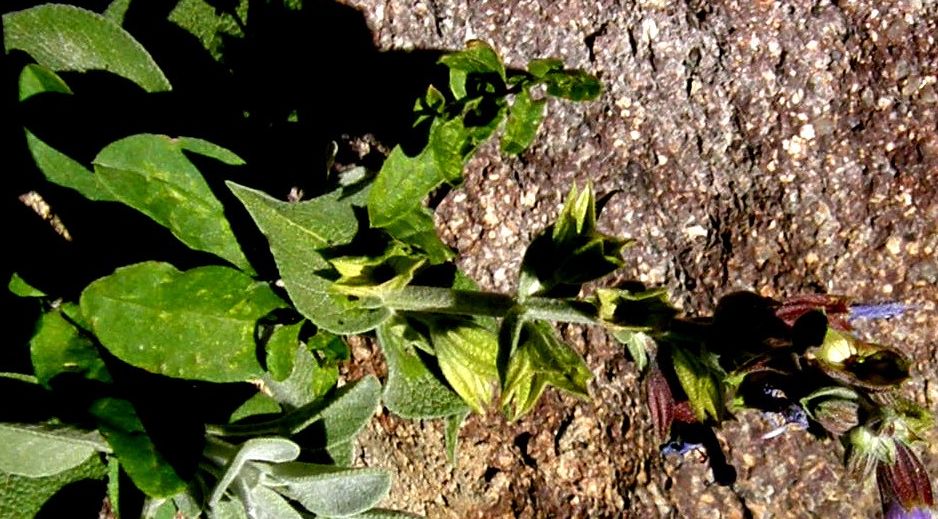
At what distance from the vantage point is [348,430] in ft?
7.57

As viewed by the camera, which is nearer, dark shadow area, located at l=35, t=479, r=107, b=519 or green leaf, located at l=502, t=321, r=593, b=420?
green leaf, located at l=502, t=321, r=593, b=420

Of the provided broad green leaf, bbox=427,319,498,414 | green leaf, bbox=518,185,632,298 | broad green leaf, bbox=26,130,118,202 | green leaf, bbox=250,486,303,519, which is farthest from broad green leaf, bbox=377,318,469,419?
broad green leaf, bbox=26,130,118,202

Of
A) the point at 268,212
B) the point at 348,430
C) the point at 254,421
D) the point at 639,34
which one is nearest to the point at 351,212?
the point at 268,212

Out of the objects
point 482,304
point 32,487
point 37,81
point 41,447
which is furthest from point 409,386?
point 37,81

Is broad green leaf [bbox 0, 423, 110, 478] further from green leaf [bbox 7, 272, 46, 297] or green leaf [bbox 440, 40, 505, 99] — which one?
green leaf [bbox 440, 40, 505, 99]

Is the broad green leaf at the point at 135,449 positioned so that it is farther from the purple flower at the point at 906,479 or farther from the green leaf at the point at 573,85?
the purple flower at the point at 906,479

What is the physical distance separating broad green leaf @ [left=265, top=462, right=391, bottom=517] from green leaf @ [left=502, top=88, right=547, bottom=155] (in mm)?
695

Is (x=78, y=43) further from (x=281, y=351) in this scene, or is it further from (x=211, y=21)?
(x=281, y=351)

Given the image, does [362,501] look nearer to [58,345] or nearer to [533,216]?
[58,345]

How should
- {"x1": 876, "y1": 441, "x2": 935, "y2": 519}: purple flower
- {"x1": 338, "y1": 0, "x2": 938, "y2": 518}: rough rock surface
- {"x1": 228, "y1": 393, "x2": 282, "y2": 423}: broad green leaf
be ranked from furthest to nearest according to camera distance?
1. {"x1": 338, "y1": 0, "x2": 938, "y2": 518}: rough rock surface
2. {"x1": 228, "y1": 393, "x2": 282, "y2": 423}: broad green leaf
3. {"x1": 876, "y1": 441, "x2": 935, "y2": 519}: purple flower

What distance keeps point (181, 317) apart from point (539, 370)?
722 millimetres

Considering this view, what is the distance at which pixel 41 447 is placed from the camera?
2059 millimetres

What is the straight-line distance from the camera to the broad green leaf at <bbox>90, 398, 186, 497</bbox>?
1.96 m

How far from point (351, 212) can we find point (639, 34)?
0.99m
